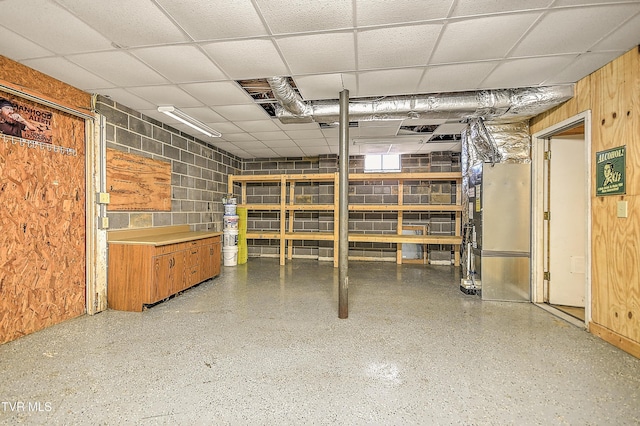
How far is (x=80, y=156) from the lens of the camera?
119 inches

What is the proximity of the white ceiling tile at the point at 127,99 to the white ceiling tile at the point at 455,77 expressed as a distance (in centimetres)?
317

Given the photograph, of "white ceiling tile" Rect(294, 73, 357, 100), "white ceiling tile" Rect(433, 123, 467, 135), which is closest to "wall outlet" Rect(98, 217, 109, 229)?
"white ceiling tile" Rect(294, 73, 357, 100)

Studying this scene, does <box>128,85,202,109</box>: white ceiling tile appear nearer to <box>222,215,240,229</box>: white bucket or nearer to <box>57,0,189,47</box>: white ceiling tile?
<box>57,0,189,47</box>: white ceiling tile

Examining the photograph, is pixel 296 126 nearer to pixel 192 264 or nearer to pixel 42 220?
pixel 192 264

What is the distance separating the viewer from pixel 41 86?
2.66 meters

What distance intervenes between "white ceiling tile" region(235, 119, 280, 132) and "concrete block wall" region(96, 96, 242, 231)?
1101 mm

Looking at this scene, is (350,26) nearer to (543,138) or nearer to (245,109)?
(245,109)

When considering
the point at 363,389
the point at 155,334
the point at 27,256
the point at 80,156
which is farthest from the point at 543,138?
the point at 27,256

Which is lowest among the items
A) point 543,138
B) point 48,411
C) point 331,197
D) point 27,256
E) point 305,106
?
point 48,411

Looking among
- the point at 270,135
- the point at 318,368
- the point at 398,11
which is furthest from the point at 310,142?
the point at 318,368

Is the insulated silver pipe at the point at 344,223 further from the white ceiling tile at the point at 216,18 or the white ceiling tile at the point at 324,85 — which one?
the white ceiling tile at the point at 216,18

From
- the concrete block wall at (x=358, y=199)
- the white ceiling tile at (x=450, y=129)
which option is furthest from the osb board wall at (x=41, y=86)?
the white ceiling tile at (x=450, y=129)

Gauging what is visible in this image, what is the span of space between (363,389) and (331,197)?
508 centimetres

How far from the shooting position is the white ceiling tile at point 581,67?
2.36 meters
